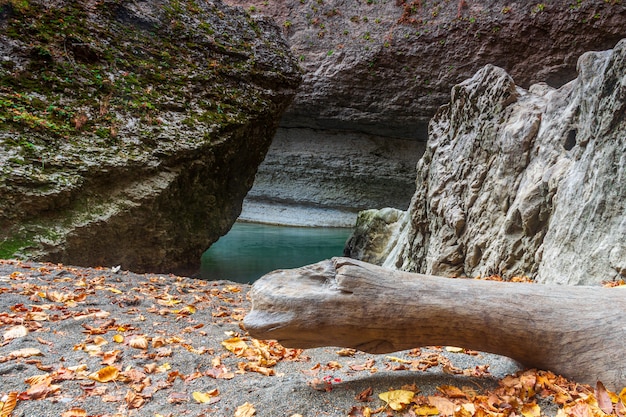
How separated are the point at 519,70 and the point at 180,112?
535 inches

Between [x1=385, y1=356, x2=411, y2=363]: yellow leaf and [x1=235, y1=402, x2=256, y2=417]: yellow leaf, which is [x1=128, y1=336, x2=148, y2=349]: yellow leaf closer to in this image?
[x1=235, y1=402, x2=256, y2=417]: yellow leaf

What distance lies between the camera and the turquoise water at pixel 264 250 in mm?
10680

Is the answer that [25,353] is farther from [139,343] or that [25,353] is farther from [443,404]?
[443,404]

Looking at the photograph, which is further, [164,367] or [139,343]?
[139,343]

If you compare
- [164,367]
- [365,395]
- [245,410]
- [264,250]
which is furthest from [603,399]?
[264,250]

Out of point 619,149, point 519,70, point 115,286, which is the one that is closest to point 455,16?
point 519,70

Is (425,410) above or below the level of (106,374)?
above

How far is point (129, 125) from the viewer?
22.5 feet

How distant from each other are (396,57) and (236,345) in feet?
53.3

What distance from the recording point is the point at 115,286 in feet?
13.6

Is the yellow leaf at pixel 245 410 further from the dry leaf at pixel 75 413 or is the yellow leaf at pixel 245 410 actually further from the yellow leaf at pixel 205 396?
the dry leaf at pixel 75 413

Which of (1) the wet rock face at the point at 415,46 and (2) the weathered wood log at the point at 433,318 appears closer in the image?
(2) the weathered wood log at the point at 433,318

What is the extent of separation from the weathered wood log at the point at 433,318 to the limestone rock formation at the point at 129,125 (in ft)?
15.9

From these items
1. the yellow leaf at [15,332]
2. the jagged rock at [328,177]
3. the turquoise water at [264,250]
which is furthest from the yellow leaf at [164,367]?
the jagged rock at [328,177]
